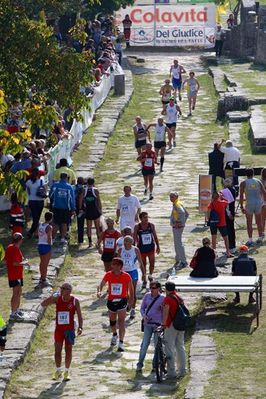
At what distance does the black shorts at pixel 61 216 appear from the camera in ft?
91.4

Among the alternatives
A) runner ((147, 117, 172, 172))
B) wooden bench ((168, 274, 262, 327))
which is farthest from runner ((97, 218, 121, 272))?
runner ((147, 117, 172, 172))

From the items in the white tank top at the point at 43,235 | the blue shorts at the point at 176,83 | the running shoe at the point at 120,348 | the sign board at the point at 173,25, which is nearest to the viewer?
the running shoe at the point at 120,348

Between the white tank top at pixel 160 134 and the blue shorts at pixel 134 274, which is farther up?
the white tank top at pixel 160 134

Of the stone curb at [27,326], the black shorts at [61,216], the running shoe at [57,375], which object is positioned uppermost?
the black shorts at [61,216]

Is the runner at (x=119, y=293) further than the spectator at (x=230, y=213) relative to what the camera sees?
No

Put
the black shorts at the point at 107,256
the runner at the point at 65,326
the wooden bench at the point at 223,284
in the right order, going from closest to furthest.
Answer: the runner at the point at 65,326 < the wooden bench at the point at 223,284 < the black shorts at the point at 107,256

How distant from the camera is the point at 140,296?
24.6 m

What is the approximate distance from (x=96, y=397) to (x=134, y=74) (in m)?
32.9

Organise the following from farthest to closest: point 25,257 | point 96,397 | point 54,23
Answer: point 54,23 < point 25,257 < point 96,397

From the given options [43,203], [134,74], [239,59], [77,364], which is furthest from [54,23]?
[77,364]

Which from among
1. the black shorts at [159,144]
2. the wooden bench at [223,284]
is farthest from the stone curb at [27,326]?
the wooden bench at [223,284]

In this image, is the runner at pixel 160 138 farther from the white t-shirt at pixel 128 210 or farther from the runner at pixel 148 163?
the white t-shirt at pixel 128 210

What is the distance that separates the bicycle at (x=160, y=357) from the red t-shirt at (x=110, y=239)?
4400 mm

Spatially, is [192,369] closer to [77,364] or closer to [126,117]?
[77,364]
